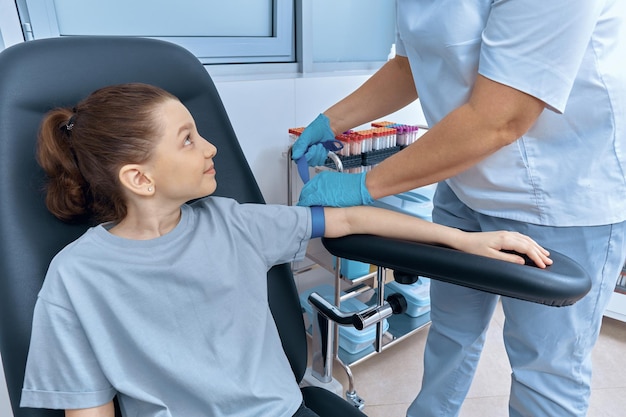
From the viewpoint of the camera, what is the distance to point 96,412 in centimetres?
66

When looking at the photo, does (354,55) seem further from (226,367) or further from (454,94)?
(226,367)

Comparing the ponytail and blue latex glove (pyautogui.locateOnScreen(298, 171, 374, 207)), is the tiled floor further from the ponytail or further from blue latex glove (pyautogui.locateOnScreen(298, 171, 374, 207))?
the ponytail

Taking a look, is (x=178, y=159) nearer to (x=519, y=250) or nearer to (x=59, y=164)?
(x=59, y=164)

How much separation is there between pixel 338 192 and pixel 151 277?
0.39 m

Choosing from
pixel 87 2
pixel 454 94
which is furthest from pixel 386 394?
pixel 87 2

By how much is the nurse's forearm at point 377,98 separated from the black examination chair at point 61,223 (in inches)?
16.9

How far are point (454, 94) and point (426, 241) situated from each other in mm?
292

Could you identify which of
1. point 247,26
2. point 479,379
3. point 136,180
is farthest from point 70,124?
point 479,379

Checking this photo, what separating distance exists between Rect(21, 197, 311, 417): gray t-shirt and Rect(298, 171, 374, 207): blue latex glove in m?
0.06

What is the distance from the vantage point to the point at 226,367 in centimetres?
75

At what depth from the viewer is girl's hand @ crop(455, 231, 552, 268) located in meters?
0.67

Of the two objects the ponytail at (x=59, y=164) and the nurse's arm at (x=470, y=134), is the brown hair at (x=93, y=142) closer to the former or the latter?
the ponytail at (x=59, y=164)

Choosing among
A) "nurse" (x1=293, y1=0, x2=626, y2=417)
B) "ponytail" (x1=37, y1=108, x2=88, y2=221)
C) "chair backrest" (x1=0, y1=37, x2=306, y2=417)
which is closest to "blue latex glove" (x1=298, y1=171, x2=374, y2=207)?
"nurse" (x1=293, y1=0, x2=626, y2=417)

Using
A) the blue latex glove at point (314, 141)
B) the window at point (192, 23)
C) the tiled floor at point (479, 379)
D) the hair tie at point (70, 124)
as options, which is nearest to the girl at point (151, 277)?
the hair tie at point (70, 124)
